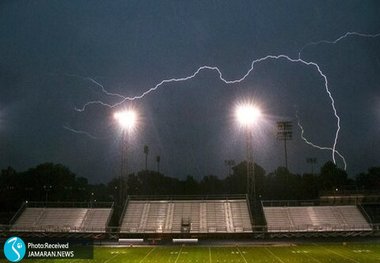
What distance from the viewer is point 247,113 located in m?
38.7

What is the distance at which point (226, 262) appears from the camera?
977 inches

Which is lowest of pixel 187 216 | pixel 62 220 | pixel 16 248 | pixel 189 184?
pixel 16 248

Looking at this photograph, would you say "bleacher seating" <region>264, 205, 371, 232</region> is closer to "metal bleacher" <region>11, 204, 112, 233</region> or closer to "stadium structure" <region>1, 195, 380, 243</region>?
"stadium structure" <region>1, 195, 380, 243</region>

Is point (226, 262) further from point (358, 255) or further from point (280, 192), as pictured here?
point (280, 192)

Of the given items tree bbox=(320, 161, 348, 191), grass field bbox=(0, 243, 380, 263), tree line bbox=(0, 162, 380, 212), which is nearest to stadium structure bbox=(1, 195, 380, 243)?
grass field bbox=(0, 243, 380, 263)

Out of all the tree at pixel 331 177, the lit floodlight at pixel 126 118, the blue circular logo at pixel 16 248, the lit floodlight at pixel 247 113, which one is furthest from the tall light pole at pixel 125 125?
the tree at pixel 331 177

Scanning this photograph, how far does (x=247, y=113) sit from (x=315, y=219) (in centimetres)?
1246

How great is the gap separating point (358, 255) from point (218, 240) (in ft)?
43.3

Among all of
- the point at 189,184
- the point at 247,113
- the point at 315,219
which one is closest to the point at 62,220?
the point at 247,113

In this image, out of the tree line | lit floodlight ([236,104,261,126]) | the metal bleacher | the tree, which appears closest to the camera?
lit floodlight ([236,104,261,126])

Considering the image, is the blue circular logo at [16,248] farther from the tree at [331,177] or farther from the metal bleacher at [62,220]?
the tree at [331,177]

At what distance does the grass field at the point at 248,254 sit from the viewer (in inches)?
1011

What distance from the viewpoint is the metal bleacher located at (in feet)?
136

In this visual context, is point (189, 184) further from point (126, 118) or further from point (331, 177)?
point (126, 118)
